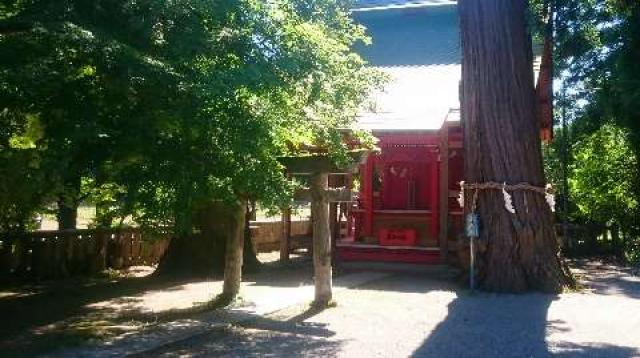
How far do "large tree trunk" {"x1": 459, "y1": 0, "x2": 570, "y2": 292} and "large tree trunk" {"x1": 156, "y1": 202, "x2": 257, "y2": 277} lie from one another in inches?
218

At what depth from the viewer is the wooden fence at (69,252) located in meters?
12.1

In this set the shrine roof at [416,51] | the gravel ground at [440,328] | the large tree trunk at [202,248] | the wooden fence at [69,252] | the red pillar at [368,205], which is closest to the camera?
the gravel ground at [440,328]

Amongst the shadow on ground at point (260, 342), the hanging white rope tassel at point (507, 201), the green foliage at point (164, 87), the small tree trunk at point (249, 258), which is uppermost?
the green foliage at point (164, 87)

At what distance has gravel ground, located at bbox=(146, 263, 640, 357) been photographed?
6.76m

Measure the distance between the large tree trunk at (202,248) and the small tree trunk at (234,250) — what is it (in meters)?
4.16

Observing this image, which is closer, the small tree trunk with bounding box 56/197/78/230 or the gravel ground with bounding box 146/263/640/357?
the gravel ground with bounding box 146/263/640/357

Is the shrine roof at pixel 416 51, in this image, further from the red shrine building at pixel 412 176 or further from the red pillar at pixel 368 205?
the red pillar at pixel 368 205

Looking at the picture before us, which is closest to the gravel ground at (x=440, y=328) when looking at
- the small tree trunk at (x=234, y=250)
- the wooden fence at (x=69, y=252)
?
the small tree trunk at (x=234, y=250)

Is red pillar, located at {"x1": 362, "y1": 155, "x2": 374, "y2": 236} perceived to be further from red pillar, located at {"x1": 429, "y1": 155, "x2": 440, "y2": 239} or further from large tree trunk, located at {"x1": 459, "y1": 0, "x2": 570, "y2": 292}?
large tree trunk, located at {"x1": 459, "y1": 0, "x2": 570, "y2": 292}

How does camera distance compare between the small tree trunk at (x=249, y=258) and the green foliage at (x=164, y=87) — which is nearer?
the green foliage at (x=164, y=87)

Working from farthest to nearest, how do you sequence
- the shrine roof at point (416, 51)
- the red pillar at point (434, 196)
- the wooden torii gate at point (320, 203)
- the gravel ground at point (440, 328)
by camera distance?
the shrine roof at point (416, 51)
the red pillar at point (434, 196)
the wooden torii gate at point (320, 203)
the gravel ground at point (440, 328)

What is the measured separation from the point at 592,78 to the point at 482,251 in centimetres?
1119

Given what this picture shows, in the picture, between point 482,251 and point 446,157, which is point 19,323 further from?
point 446,157

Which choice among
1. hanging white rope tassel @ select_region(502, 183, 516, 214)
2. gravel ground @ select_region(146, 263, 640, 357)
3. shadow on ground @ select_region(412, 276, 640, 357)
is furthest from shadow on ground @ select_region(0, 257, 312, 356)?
hanging white rope tassel @ select_region(502, 183, 516, 214)
